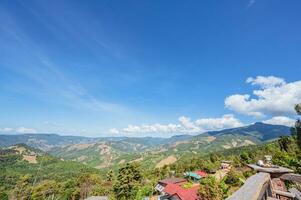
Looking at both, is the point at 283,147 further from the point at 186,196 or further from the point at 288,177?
the point at 288,177

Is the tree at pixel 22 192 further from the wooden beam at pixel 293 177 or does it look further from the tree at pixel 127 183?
the wooden beam at pixel 293 177

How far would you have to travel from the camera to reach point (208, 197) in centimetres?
1495

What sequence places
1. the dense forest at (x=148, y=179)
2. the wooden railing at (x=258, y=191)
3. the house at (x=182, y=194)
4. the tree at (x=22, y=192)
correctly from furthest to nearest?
the tree at (x=22, y=192), the house at (x=182, y=194), the dense forest at (x=148, y=179), the wooden railing at (x=258, y=191)

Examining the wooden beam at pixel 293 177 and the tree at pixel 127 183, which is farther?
the tree at pixel 127 183

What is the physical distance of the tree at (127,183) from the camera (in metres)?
44.8

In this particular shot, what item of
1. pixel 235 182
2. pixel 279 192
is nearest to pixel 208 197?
pixel 279 192

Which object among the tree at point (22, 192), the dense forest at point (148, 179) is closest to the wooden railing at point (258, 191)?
the dense forest at point (148, 179)

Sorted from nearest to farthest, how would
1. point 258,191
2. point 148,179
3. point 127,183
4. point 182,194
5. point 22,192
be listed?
point 258,191 → point 182,194 → point 127,183 → point 22,192 → point 148,179

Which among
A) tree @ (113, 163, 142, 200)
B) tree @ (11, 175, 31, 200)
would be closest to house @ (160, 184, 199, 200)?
tree @ (113, 163, 142, 200)

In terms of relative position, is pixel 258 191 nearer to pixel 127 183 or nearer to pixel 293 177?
pixel 293 177

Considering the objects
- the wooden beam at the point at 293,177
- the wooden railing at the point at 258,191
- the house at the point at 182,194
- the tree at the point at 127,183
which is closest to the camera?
the wooden railing at the point at 258,191

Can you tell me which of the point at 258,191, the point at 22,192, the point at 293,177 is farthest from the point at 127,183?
the point at 258,191

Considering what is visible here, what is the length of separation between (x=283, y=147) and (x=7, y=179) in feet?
478

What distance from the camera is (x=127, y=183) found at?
153 feet
